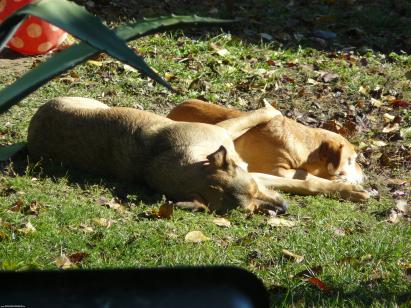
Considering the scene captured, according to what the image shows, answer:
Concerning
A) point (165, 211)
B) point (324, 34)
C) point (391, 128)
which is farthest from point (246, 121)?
point (324, 34)

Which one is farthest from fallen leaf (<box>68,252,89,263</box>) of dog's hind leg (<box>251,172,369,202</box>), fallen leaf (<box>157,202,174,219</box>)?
dog's hind leg (<box>251,172,369,202</box>)

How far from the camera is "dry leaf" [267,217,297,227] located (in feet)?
19.0

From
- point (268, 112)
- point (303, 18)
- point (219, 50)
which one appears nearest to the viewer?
point (268, 112)

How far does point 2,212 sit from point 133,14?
6.34 metres

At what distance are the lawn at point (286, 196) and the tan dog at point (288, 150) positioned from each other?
35cm

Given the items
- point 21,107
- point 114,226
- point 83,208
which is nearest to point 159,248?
point 114,226

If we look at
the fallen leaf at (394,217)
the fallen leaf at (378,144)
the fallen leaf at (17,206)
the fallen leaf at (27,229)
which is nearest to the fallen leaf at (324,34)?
the fallen leaf at (378,144)

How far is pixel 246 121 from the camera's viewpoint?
718 centimetres

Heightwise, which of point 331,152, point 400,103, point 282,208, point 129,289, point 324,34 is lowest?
point 400,103

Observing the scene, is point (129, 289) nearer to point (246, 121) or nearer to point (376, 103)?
point (246, 121)

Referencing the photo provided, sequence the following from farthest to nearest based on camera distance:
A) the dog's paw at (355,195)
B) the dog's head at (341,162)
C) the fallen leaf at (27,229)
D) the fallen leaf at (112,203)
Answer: the dog's head at (341,162)
the dog's paw at (355,195)
the fallen leaf at (112,203)
the fallen leaf at (27,229)

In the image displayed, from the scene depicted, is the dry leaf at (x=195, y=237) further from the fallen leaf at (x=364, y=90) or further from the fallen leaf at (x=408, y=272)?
the fallen leaf at (x=364, y=90)

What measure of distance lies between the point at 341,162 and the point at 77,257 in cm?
314

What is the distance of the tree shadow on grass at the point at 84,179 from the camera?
6.22 m
